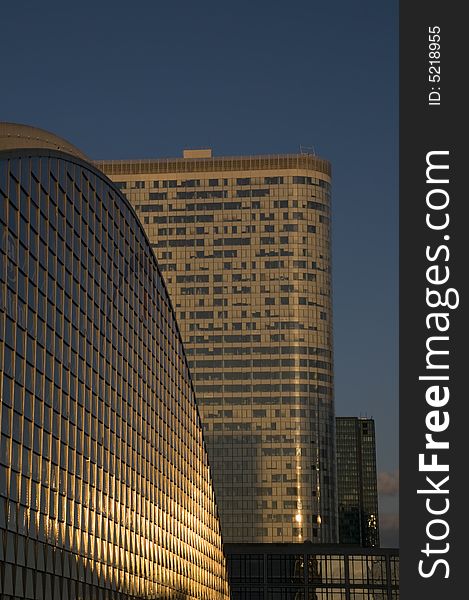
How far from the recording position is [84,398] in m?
69.2

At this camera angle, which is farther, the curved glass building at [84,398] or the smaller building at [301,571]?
the smaller building at [301,571]

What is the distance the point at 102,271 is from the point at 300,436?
4884 inches

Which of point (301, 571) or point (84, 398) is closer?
point (84, 398)

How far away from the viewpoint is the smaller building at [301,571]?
14512 centimetres

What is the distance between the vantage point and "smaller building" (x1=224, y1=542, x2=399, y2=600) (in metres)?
145

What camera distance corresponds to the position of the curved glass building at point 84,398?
186 feet

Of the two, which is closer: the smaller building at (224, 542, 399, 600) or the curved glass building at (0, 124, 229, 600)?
the curved glass building at (0, 124, 229, 600)

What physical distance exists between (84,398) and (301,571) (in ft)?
275

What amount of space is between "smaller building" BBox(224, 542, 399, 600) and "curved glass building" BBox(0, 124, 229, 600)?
47905 millimetres

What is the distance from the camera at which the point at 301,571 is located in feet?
481

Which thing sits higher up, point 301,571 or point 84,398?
point 84,398

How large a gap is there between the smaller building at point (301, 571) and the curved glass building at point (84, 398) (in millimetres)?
47905

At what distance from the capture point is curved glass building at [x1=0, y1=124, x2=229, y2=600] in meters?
56.8

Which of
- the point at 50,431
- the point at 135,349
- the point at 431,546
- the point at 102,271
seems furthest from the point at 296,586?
the point at 431,546
